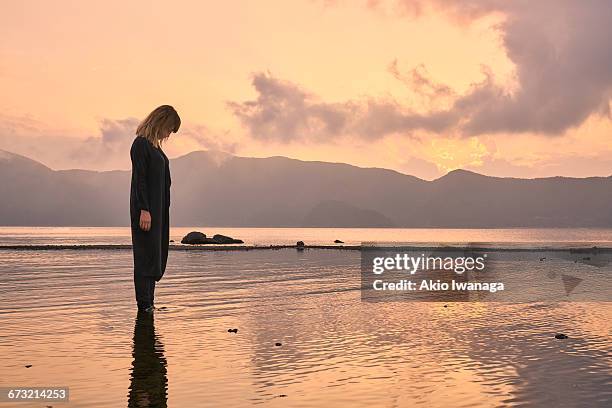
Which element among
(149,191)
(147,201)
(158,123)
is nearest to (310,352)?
(147,201)

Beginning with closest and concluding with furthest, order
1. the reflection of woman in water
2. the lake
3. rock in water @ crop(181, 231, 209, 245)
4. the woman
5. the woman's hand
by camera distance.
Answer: the reflection of woman in water, the lake, the woman's hand, the woman, rock in water @ crop(181, 231, 209, 245)

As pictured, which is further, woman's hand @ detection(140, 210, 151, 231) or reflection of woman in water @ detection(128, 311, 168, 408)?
woman's hand @ detection(140, 210, 151, 231)

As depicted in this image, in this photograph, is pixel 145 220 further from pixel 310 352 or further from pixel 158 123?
pixel 310 352

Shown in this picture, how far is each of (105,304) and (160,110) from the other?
4.77 metres

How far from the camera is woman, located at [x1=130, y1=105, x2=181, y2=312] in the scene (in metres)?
11.5

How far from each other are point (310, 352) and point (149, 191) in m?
5.01

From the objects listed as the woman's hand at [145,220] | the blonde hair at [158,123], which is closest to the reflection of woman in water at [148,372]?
the woman's hand at [145,220]

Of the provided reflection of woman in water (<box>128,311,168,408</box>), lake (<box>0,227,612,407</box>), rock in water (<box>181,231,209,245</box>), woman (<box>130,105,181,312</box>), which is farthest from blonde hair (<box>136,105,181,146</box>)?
rock in water (<box>181,231,209,245</box>)

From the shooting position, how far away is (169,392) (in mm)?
6020

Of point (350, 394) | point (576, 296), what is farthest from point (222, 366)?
point (576, 296)

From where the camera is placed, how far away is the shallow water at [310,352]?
598 cm

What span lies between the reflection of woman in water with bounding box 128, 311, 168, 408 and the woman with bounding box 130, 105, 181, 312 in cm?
171

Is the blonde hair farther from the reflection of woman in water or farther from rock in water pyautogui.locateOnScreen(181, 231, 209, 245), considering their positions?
rock in water pyautogui.locateOnScreen(181, 231, 209, 245)

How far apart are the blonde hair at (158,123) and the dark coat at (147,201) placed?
0.39ft
